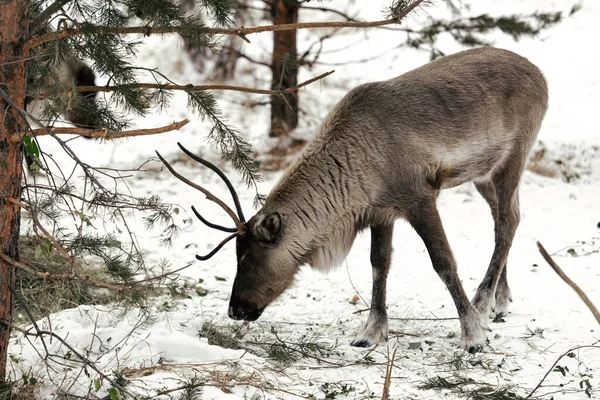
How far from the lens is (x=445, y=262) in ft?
17.6

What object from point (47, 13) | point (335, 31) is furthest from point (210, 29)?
point (335, 31)

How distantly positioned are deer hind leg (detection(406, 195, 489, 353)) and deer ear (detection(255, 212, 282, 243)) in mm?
943

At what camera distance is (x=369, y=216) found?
5406 millimetres

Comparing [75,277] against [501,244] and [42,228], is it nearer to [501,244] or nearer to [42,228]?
[42,228]

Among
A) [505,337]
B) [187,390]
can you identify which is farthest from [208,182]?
[187,390]

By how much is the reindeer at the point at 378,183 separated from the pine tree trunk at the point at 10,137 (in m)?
1.49

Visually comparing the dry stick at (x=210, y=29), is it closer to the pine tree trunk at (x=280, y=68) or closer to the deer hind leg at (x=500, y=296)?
the deer hind leg at (x=500, y=296)

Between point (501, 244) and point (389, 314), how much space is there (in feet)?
3.51

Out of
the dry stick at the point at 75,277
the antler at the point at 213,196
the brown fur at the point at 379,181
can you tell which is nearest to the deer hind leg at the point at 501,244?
the brown fur at the point at 379,181

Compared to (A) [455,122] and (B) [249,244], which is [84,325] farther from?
(A) [455,122]

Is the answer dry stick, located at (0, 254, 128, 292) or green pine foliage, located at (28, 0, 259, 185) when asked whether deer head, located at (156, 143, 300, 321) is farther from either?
dry stick, located at (0, 254, 128, 292)

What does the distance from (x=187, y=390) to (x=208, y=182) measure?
5808 millimetres

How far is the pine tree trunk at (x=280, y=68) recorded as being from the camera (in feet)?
32.2

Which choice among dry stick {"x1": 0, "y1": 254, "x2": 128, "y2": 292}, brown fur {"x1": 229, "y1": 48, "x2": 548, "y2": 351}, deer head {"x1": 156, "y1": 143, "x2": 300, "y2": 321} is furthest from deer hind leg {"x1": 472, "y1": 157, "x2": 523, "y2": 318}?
dry stick {"x1": 0, "y1": 254, "x2": 128, "y2": 292}
